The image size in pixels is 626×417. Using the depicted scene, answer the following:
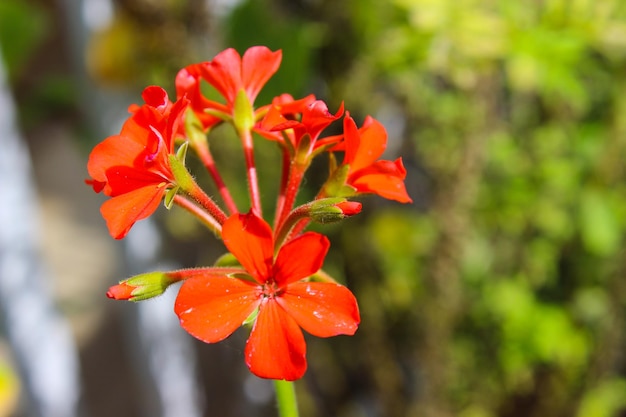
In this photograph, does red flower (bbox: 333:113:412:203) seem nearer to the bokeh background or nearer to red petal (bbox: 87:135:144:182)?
red petal (bbox: 87:135:144:182)

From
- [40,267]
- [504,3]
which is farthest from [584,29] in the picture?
[40,267]

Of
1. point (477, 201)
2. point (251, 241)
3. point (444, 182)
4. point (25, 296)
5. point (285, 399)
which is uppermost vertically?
point (251, 241)

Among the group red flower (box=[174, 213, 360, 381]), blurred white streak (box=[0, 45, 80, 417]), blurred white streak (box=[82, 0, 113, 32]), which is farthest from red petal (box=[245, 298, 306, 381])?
blurred white streak (box=[82, 0, 113, 32])

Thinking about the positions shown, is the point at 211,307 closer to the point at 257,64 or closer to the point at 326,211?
the point at 326,211

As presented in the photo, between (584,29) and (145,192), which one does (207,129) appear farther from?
(584,29)

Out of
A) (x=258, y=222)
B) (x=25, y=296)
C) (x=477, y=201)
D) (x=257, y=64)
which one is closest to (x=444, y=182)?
(x=477, y=201)

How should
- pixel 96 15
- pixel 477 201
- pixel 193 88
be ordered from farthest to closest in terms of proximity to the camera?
pixel 96 15 → pixel 477 201 → pixel 193 88
